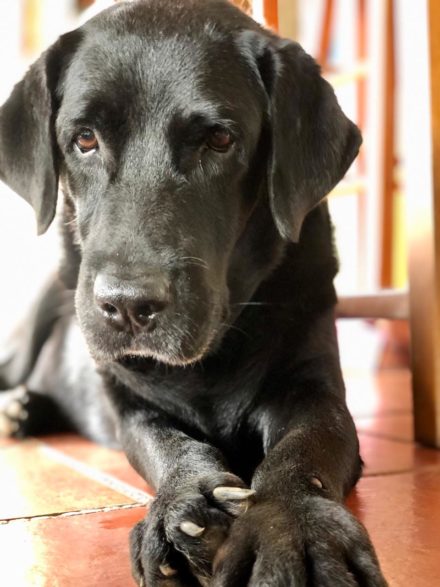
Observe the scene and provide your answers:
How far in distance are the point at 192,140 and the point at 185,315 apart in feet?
0.93

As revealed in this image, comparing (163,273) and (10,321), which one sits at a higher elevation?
(163,273)

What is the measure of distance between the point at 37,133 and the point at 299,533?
0.88 metres

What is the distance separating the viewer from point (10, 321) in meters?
2.59

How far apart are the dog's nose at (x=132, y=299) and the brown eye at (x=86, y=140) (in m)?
0.29

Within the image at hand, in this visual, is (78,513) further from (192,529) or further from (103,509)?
(192,529)

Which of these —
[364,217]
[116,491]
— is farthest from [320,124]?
[364,217]

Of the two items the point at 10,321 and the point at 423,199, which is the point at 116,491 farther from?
the point at 10,321

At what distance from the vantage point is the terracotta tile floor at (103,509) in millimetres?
990

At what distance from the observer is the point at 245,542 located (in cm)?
83

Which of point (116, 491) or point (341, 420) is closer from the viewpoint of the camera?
point (341, 420)

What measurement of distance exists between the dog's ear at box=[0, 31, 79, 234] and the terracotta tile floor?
49 centimetres

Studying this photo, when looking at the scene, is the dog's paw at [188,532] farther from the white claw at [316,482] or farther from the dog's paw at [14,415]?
the dog's paw at [14,415]

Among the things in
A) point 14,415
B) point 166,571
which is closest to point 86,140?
point 166,571

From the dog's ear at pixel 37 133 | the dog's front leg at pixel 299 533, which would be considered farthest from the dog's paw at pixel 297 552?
the dog's ear at pixel 37 133
